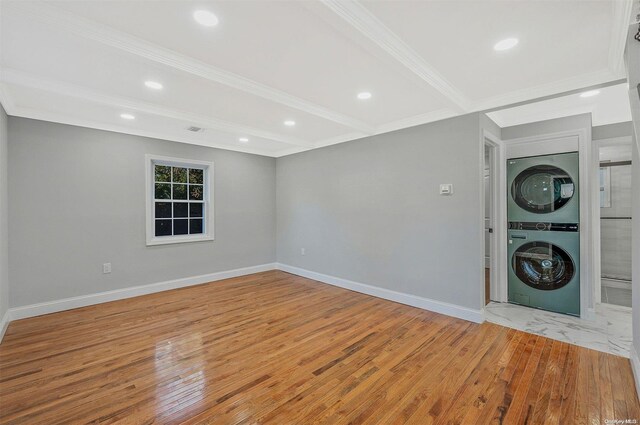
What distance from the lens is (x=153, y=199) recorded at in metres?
4.47

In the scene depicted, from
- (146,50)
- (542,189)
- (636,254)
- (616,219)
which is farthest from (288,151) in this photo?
(616,219)

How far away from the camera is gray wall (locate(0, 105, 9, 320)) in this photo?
2902 mm

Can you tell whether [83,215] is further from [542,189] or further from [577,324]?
[577,324]

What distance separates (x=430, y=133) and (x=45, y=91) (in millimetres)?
4136

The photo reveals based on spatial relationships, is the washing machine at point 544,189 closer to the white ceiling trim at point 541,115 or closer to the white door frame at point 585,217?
the white door frame at point 585,217

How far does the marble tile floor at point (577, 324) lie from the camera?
8.79 feet

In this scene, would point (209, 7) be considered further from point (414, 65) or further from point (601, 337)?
point (601, 337)

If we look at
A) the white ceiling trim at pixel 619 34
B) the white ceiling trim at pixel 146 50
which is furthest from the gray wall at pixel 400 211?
the white ceiling trim at pixel 146 50

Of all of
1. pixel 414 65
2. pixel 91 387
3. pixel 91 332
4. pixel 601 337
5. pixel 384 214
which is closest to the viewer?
pixel 91 387

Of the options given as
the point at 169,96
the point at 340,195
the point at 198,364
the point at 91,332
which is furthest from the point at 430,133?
the point at 91,332

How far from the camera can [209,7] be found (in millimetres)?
1646

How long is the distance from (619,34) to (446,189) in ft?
6.07

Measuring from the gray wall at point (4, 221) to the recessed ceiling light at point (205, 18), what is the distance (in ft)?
9.33

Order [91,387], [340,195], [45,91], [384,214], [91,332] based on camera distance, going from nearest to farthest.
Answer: [91,387] → [45,91] → [91,332] → [384,214] → [340,195]
